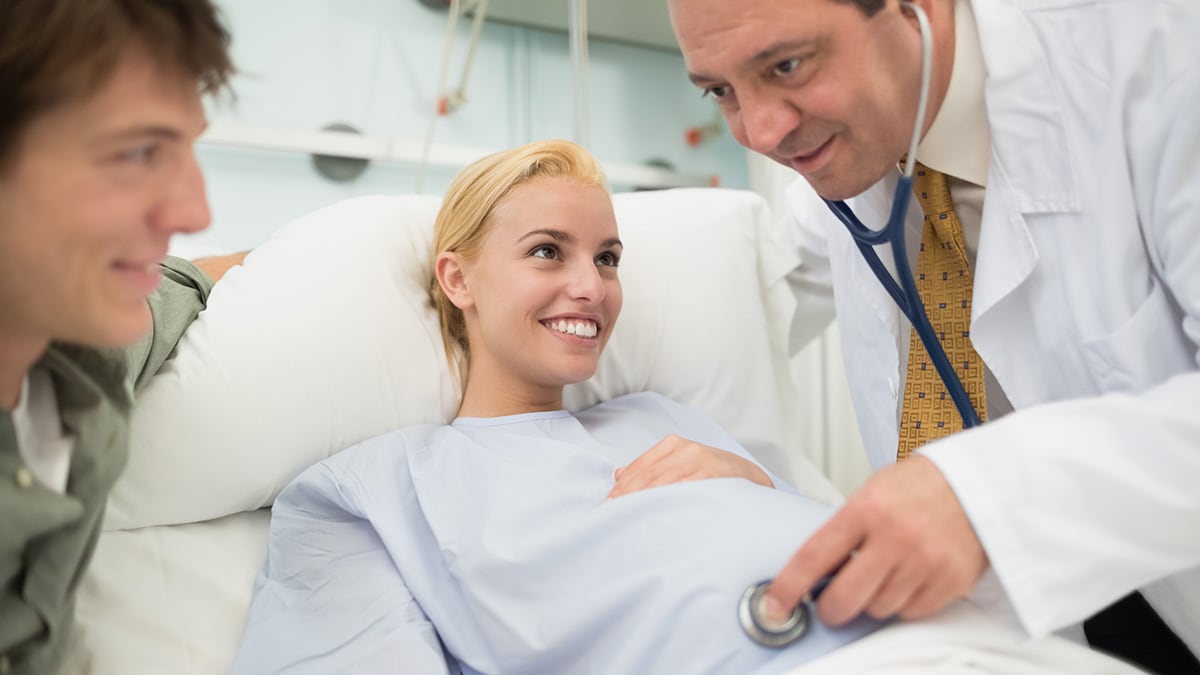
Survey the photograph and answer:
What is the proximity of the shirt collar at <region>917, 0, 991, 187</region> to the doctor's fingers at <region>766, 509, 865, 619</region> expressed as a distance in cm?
63

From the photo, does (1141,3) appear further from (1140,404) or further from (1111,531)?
(1111,531)

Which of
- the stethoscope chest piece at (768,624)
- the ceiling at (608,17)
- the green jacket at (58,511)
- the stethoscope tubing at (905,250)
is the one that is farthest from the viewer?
the ceiling at (608,17)

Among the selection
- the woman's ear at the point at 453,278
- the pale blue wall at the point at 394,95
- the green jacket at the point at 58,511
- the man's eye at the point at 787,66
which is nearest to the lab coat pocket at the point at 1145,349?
the man's eye at the point at 787,66

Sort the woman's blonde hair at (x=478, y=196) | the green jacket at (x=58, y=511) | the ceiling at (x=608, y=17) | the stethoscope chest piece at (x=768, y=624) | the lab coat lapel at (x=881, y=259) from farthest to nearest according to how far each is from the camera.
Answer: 1. the ceiling at (x=608, y=17)
2. the woman's blonde hair at (x=478, y=196)
3. the lab coat lapel at (x=881, y=259)
4. the stethoscope chest piece at (x=768, y=624)
5. the green jacket at (x=58, y=511)

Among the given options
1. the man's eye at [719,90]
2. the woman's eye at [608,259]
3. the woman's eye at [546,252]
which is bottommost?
the woman's eye at [608,259]

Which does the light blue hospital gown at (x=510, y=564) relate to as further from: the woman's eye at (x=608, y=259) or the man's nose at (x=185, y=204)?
the man's nose at (x=185, y=204)

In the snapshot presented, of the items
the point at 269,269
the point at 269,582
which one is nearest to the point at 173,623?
the point at 269,582

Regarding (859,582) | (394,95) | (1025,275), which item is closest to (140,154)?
(859,582)

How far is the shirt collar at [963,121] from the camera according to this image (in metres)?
1.14

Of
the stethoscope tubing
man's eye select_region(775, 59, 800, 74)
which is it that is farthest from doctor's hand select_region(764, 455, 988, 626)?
man's eye select_region(775, 59, 800, 74)

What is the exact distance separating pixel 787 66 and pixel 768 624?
25.9 inches

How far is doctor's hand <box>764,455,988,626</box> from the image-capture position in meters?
0.73

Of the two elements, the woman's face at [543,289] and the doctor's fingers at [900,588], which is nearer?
the doctor's fingers at [900,588]

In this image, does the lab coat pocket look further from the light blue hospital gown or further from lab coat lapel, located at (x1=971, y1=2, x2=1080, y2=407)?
the light blue hospital gown
